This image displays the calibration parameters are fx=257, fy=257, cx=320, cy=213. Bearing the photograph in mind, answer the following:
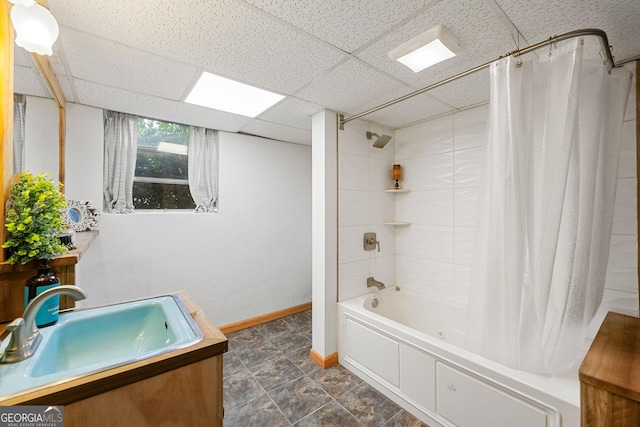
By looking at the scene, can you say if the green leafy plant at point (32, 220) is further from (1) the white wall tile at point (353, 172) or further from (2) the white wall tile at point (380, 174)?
(2) the white wall tile at point (380, 174)

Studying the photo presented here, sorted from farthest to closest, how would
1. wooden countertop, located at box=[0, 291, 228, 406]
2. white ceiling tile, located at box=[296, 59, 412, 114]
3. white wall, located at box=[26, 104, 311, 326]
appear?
white wall, located at box=[26, 104, 311, 326], white ceiling tile, located at box=[296, 59, 412, 114], wooden countertop, located at box=[0, 291, 228, 406]

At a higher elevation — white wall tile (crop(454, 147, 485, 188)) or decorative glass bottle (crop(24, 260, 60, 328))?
white wall tile (crop(454, 147, 485, 188))

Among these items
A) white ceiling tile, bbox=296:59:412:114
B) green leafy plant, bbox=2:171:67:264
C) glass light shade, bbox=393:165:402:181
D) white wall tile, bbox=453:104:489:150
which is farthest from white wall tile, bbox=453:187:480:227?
green leafy plant, bbox=2:171:67:264

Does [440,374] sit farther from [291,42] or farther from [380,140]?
[291,42]

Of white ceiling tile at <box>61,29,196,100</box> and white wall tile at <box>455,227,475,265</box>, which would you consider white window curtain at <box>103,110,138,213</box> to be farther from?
white wall tile at <box>455,227,475,265</box>

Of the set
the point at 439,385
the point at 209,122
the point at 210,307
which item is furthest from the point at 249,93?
the point at 439,385

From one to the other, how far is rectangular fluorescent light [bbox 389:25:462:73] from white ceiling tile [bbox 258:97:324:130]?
2.78 feet

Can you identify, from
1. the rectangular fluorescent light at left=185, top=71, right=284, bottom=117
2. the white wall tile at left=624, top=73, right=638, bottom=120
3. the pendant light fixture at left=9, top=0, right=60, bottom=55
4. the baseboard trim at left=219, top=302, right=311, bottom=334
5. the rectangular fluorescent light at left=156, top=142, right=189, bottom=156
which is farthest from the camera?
the baseboard trim at left=219, top=302, right=311, bottom=334

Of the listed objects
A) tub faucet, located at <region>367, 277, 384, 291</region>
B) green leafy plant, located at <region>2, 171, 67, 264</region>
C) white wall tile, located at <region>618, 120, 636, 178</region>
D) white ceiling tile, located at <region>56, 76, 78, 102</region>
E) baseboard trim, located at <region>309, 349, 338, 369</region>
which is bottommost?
baseboard trim, located at <region>309, 349, 338, 369</region>

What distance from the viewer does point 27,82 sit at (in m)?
1.25

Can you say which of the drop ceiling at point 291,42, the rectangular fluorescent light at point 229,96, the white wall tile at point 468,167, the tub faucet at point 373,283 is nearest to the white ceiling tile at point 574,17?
the drop ceiling at point 291,42

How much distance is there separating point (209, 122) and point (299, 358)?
7.85ft

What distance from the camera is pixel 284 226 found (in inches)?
130

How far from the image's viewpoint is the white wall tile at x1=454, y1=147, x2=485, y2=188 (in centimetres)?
217
